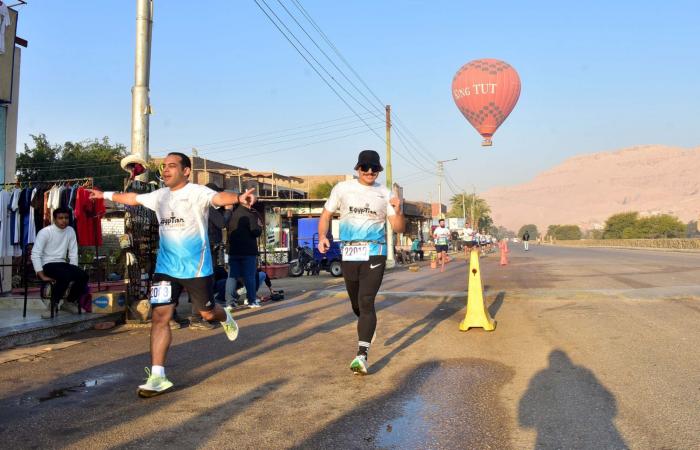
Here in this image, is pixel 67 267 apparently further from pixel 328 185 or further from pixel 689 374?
pixel 328 185

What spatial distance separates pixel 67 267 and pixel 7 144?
221 inches

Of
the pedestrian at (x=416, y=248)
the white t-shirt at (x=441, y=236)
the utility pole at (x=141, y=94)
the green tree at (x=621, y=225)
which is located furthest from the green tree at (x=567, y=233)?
the utility pole at (x=141, y=94)

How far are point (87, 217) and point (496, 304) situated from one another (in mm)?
6776

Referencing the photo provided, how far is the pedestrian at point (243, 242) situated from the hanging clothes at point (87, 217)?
208cm

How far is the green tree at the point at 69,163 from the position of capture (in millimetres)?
40344

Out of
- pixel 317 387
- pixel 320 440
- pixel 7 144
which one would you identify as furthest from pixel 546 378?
pixel 7 144

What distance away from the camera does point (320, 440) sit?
338 cm

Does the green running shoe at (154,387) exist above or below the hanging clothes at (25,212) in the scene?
below

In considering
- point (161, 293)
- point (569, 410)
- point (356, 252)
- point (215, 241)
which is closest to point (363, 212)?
point (356, 252)

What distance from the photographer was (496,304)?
9539 mm

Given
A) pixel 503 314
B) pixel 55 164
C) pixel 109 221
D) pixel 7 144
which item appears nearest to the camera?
pixel 503 314

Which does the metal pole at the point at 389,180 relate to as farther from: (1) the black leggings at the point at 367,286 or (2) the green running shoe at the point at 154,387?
(2) the green running shoe at the point at 154,387

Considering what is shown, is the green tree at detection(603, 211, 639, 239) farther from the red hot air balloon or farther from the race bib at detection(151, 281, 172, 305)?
the race bib at detection(151, 281, 172, 305)

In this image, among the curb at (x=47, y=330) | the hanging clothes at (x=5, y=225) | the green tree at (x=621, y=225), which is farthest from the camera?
the green tree at (x=621, y=225)
